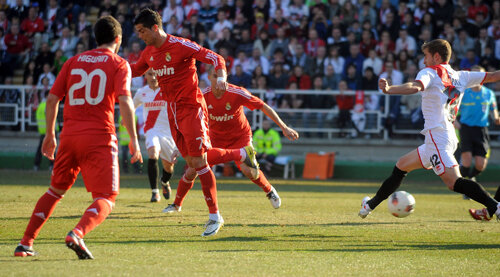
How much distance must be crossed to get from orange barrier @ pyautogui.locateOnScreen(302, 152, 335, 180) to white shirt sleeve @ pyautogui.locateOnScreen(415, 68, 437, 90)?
1249 cm

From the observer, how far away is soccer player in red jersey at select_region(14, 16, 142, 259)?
634cm

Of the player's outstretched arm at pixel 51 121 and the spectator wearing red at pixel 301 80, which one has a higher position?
the spectator wearing red at pixel 301 80

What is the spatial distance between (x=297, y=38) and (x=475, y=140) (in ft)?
31.4

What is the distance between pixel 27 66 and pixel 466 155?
49.5ft

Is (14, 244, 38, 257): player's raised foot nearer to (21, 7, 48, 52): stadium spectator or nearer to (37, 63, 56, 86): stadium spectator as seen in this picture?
(37, 63, 56, 86): stadium spectator

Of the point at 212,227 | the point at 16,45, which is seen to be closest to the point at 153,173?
the point at 212,227

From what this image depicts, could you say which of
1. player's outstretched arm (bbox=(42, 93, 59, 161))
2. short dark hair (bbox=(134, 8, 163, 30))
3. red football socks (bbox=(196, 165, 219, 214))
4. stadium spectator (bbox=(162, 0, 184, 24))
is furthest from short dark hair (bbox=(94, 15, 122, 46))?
stadium spectator (bbox=(162, 0, 184, 24))

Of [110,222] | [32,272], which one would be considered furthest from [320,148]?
[32,272]

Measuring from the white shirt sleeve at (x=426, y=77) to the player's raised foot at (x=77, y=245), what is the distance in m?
4.11

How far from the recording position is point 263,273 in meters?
5.90

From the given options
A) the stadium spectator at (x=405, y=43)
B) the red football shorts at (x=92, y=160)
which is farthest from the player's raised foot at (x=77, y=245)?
the stadium spectator at (x=405, y=43)

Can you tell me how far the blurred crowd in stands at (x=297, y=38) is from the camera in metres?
21.1

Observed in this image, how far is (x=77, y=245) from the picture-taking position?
6082mm

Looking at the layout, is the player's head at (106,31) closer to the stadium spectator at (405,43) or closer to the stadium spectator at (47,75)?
the stadium spectator at (405,43)
